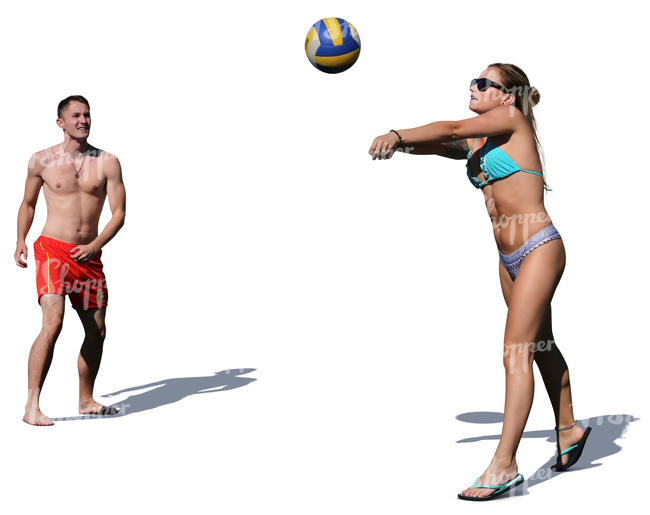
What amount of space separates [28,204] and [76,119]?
0.87 metres

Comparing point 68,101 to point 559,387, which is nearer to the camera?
point 559,387

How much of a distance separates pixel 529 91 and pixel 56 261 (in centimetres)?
425

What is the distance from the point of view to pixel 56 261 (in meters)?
9.62

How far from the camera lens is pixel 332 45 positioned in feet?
29.6

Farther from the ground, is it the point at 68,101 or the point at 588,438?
the point at 68,101

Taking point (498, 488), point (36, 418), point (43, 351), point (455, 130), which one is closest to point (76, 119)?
point (43, 351)

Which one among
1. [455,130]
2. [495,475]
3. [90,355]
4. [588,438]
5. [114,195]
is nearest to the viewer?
[455,130]

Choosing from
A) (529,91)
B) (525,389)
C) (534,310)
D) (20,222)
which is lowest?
(525,389)

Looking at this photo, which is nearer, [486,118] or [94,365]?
[486,118]

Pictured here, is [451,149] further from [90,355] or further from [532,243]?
[90,355]

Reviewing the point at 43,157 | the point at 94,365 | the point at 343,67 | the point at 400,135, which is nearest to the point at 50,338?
the point at 94,365

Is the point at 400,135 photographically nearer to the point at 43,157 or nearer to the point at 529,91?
the point at 529,91

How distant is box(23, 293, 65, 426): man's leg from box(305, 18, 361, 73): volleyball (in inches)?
118

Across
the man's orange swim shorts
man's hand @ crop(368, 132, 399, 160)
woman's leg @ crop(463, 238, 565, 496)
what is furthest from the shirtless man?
woman's leg @ crop(463, 238, 565, 496)
